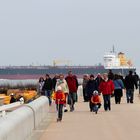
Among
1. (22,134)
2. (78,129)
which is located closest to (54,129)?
(78,129)

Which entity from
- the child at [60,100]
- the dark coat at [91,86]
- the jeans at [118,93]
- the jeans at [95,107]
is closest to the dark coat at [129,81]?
the jeans at [118,93]

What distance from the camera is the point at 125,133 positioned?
15484 mm

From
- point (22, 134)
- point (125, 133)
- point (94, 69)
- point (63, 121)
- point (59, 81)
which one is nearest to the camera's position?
point (22, 134)

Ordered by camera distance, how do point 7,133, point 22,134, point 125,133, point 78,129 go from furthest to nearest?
point 78,129 < point 125,133 < point 22,134 < point 7,133

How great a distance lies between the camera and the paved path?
14.8m

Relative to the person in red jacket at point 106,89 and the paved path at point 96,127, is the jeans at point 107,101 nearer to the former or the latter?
the person in red jacket at point 106,89

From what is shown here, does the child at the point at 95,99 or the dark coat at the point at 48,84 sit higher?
the dark coat at the point at 48,84

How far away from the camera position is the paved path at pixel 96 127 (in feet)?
48.7

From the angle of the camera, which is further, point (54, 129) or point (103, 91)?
point (103, 91)

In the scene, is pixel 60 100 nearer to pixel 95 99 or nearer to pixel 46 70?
pixel 95 99

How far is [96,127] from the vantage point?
1716cm

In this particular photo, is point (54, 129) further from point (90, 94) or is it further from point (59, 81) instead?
point (90, 94)

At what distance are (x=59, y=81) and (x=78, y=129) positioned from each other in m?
4.67

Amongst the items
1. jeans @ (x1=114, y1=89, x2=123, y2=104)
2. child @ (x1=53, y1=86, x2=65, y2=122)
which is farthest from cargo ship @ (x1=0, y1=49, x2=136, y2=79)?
child @ (x1=53, y1=86, x2=65, y2=122)
